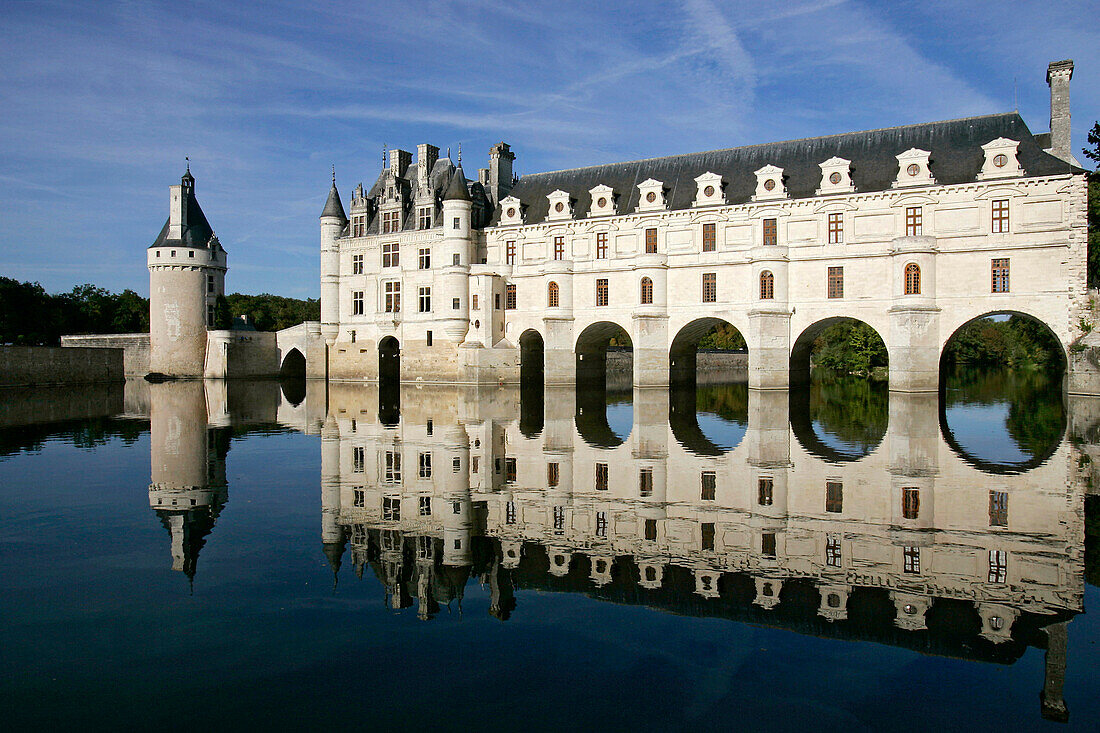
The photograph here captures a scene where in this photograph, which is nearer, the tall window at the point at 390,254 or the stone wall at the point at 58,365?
the stone wall at the point at 58,365

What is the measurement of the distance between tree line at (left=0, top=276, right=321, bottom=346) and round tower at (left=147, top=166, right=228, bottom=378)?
2.87 meters

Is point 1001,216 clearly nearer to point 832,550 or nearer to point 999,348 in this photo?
point 832,550

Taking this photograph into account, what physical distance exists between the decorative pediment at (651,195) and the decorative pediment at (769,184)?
15.1 feet

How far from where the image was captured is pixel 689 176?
36969 millimetres

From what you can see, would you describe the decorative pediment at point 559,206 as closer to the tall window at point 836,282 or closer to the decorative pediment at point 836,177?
the decorative pediment at point 836,177

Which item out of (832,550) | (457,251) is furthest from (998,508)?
(457,251)

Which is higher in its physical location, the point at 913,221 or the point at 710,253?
the point at 913,221

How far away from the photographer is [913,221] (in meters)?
30.7

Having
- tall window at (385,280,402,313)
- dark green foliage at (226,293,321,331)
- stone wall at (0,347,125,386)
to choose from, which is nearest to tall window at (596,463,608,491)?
tall window at (385,280,402,313)

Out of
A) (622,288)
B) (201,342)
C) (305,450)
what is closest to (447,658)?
(305,450)

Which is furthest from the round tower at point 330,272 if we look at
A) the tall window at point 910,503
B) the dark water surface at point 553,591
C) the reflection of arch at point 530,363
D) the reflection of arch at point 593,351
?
the tall window at point 910,503

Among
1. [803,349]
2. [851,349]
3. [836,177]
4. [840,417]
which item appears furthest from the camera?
[851,349]

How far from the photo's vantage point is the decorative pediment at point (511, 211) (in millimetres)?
40875

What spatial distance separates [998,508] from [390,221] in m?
40.3
